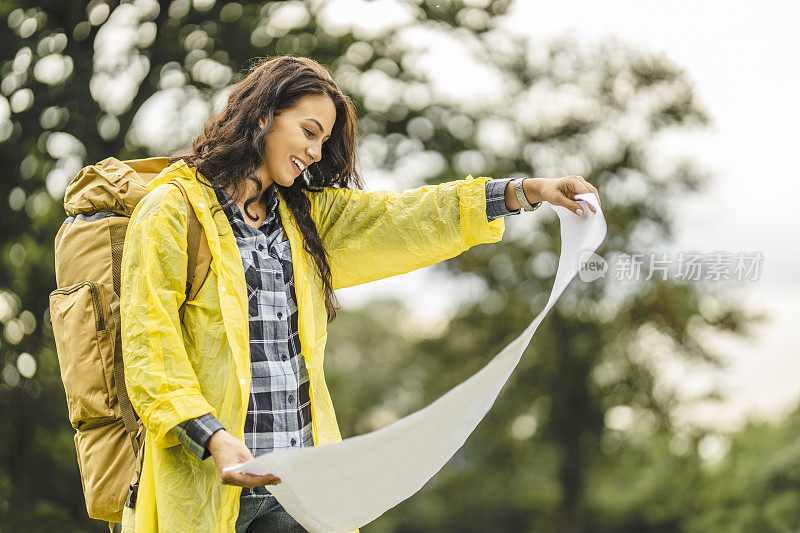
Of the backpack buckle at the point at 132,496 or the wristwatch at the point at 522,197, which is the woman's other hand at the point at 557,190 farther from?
the backpack buckle at the point at 132,496

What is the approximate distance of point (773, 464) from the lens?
9.11m

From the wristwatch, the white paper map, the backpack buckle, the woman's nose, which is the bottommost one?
the backpack buckle

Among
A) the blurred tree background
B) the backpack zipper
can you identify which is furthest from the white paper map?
the blurred tree background

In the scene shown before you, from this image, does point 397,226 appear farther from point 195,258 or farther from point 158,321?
point 158,321

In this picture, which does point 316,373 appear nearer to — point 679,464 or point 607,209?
point 607,209

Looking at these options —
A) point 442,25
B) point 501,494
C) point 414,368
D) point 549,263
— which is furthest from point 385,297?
point 442,25

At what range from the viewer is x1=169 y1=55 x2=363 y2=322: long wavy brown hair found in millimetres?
1689

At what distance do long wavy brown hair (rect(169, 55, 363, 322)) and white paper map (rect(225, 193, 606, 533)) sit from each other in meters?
0.39

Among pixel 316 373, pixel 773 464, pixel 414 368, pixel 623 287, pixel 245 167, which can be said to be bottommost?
→ pixel 414 368

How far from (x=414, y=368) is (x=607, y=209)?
4084 mm

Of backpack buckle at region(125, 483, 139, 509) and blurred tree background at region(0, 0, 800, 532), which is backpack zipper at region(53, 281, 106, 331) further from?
blurred tree background at region(0, 0, 800, 532)

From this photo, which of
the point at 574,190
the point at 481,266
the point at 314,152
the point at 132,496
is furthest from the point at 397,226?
the point at 481,266

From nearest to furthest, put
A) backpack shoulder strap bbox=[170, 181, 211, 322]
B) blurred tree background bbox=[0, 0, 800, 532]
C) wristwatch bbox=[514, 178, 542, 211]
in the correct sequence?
backpack shoulder strap bbox=[170, 181, 211, 322]
wristwatch bbox=[514, 178, 542, 211]
blurred tree background bbox=[0, 0, 800, 532]

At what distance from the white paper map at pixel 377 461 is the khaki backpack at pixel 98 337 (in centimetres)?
34
